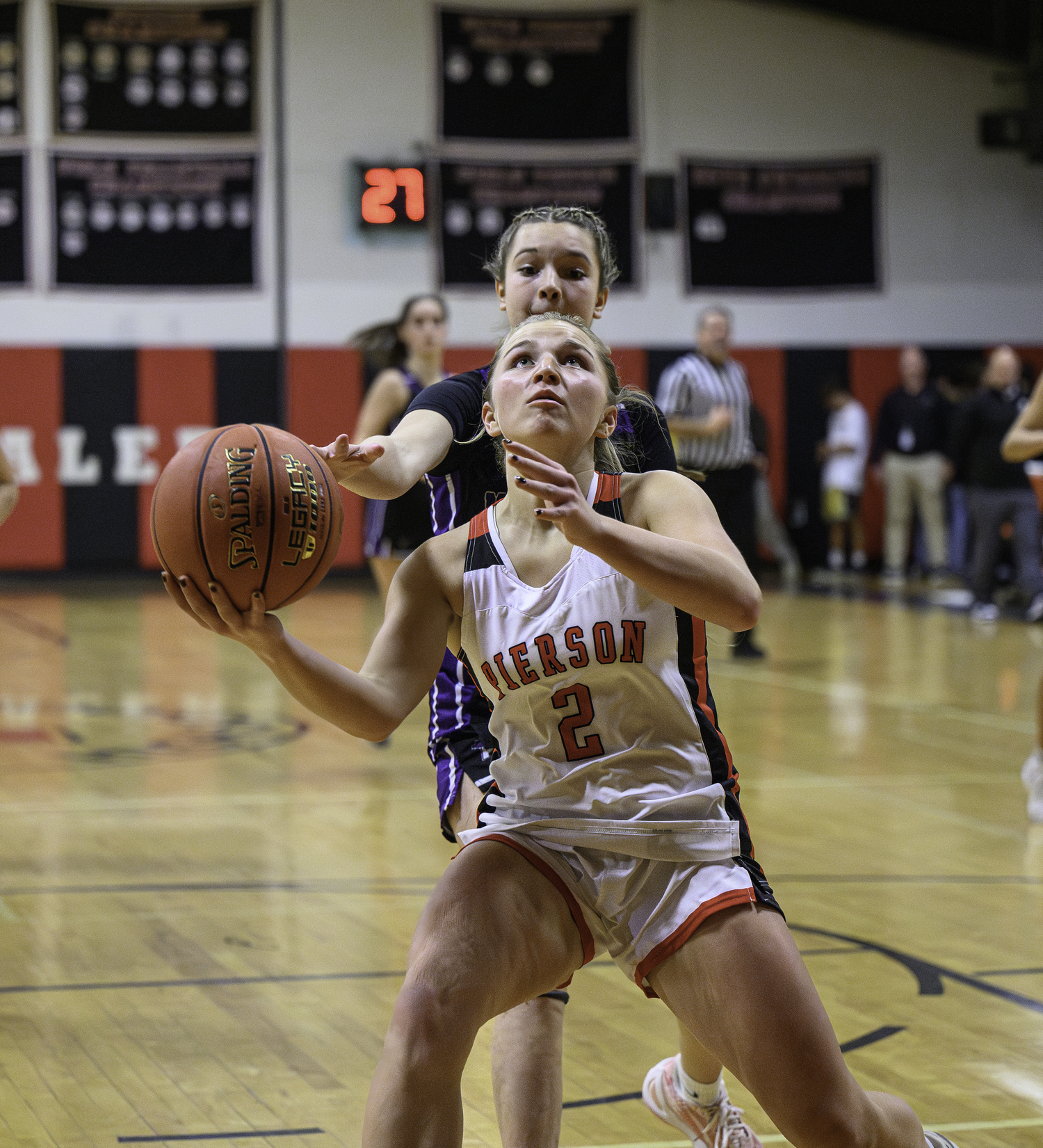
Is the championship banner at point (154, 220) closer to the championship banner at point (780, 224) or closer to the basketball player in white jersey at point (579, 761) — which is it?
the championship banner at point (780, 224)

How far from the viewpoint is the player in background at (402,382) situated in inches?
231

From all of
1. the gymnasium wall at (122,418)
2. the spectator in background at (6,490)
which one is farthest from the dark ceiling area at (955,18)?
the spectator in background at (6,490)

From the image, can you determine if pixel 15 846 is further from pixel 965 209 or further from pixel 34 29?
pixel 965 209

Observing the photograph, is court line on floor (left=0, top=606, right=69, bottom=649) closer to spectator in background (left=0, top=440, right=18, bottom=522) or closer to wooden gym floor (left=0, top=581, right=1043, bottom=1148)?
wooden gym floor (left=0, top=581, right=1043, bottom=1148)

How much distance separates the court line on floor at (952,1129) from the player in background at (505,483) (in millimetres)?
77

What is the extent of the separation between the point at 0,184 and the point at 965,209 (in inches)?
353

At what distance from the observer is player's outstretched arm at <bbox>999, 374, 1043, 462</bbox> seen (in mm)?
5246

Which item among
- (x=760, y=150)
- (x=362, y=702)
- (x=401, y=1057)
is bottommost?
(x=401, y=1057)

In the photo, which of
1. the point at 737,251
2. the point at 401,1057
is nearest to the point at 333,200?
the point at 737,251

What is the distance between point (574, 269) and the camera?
2.93 meters

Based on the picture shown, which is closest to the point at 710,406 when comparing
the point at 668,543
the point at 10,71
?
the point at 668,543

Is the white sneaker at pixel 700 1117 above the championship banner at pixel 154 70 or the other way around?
the other way around

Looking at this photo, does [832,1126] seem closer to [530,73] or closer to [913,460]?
[913,460]

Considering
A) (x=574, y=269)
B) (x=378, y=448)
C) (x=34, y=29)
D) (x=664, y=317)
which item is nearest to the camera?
(x=378, y=448)
